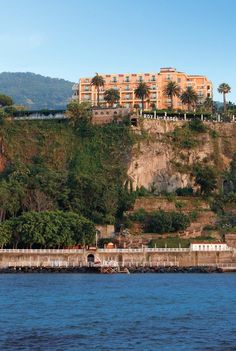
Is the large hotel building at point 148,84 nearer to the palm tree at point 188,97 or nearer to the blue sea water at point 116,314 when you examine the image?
the palm tree at point 188,97

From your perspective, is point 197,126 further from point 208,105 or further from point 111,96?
point 111,96

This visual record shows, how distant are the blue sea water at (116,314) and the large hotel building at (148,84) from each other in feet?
244

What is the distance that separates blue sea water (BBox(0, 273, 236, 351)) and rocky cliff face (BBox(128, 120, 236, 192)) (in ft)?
156

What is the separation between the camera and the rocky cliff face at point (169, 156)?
463ft

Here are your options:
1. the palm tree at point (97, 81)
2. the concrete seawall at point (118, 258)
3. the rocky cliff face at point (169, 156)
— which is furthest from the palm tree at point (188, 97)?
the concrete seawall at point (118, 258)


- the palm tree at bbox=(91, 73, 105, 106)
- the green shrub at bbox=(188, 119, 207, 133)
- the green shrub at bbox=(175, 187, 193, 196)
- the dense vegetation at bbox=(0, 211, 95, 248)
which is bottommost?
the dense vegetation at bbox=(0, 211, 95, 248)

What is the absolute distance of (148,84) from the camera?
165500 millimetres

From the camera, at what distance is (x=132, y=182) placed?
13850cm

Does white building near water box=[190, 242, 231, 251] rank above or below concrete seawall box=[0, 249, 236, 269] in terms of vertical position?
above

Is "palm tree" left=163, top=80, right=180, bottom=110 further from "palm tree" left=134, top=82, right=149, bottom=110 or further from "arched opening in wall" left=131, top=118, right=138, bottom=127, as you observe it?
"arched opening in wall" left=131, top=118, right=138, bottom=127

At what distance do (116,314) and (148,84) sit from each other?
108 m

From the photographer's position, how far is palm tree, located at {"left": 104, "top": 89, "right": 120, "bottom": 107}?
153250 mm

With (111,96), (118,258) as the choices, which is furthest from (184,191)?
(118,258)

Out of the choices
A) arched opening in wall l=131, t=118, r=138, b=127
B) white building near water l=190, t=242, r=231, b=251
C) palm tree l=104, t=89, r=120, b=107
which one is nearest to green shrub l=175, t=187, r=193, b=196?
arched opening in wall l=131, t=118, r=138, b=127
